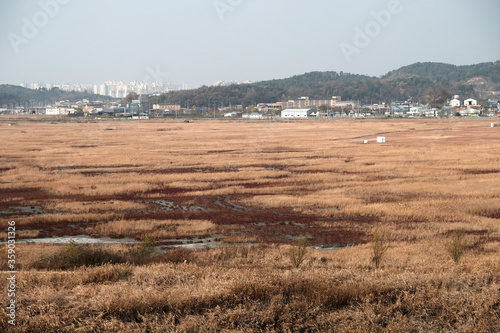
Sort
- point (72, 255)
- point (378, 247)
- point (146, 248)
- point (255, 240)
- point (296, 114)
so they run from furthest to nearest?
point (296, 114), point (255, 240), point (146, 248), point (72, 255), point (378, 247)

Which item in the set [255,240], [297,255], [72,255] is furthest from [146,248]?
[297,255]

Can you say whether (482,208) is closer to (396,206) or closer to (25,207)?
(396,206)

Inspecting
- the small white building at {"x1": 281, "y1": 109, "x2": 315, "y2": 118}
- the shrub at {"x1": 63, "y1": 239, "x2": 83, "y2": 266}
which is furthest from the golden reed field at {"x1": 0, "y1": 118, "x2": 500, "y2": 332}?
the small white building at {"x1": 281, "y1": 109, "x2": 315, "y2": 118}

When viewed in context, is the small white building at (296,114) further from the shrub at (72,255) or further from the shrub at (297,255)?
the shrub at (72,255)

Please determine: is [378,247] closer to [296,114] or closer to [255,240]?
[255,240]

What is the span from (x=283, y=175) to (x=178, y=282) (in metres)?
26.2

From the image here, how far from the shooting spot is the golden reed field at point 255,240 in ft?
25.5

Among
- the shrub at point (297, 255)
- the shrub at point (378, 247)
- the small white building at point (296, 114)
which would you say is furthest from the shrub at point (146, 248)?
the small white building at point (296, 114)

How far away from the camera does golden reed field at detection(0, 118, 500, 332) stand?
7785 millimetres

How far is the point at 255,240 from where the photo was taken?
18516 mm

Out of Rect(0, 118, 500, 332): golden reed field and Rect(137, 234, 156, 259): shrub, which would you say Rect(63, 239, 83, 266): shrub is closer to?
Rect(0, 118, 500, 332): golden reed field

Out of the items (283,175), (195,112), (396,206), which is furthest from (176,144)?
(195,112)

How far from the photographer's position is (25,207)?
24734 millimetres

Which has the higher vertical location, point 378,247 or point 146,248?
point 378,247
